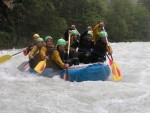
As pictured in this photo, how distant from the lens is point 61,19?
29.0 metres

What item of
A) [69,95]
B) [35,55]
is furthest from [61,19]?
[69,95]

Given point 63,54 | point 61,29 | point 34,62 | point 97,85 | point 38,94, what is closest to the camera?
point 38,94

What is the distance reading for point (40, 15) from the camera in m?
27.4

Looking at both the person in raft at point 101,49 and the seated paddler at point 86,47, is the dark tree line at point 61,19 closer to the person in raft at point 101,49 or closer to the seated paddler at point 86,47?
the seated paddler at point 86,47

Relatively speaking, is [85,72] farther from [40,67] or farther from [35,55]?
[35,55]

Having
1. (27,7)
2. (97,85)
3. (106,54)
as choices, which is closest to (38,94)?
(97,85)

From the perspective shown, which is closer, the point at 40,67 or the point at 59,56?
the point at 40,67

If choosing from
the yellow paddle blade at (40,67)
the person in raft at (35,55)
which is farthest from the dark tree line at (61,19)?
the yellow paddle blade at (40,67)

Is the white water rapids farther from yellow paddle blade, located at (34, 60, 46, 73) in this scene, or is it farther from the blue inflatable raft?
yellow paddle blade, located at (34, 60, 46, 73)

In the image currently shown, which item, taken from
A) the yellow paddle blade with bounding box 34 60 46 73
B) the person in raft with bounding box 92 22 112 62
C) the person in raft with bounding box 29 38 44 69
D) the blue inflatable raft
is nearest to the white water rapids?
the blue inflatable raft

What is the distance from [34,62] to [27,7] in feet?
53.3

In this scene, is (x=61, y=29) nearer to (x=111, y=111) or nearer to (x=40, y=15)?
(x=40, y=15)

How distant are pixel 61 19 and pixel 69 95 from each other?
2143 cm

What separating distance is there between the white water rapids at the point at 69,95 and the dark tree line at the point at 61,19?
32.4ft
